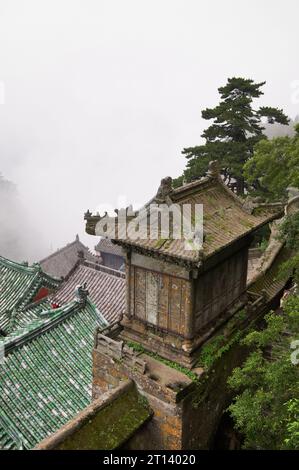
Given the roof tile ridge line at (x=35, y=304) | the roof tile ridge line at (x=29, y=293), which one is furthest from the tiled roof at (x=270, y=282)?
the roof tile ridge line at (x=29, y=293)

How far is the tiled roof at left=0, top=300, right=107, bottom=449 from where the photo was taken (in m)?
14.2

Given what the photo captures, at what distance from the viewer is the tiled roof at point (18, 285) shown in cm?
2723

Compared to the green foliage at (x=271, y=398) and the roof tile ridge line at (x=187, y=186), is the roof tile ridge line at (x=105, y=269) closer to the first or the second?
the roof tile ridge line at (x=187, y=186)

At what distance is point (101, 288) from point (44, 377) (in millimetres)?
14191

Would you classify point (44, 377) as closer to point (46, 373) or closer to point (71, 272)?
point (46, 373)

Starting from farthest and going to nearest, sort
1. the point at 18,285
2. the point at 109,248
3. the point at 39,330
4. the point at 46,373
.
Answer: the point at 109,248, the point at 18,285, the point at 39,330, the point at 46,373

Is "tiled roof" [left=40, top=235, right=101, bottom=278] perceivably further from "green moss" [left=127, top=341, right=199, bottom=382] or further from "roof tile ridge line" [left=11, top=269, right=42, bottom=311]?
"green moss" [left=127, top=341, right=199, bottom=382]

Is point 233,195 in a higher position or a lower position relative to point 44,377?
higher

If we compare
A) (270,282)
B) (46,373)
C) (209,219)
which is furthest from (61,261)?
(209,219)

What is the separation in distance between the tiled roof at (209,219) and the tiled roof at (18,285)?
1566 cm

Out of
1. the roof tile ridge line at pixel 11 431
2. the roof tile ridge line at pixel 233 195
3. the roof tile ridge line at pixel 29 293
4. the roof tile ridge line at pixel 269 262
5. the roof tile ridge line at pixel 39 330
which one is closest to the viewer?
the roof tile ridge line at pixel 11 431

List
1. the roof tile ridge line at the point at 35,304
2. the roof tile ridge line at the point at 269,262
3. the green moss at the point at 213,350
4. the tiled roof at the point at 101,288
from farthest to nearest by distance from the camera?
the tiled roof at the point at 101,288 → the roof tile ridge line at the point at 35,304 → the roof tile ridge line at the point at 269,262 → the green moss at the point at 213,350

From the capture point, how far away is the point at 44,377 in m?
16.1
